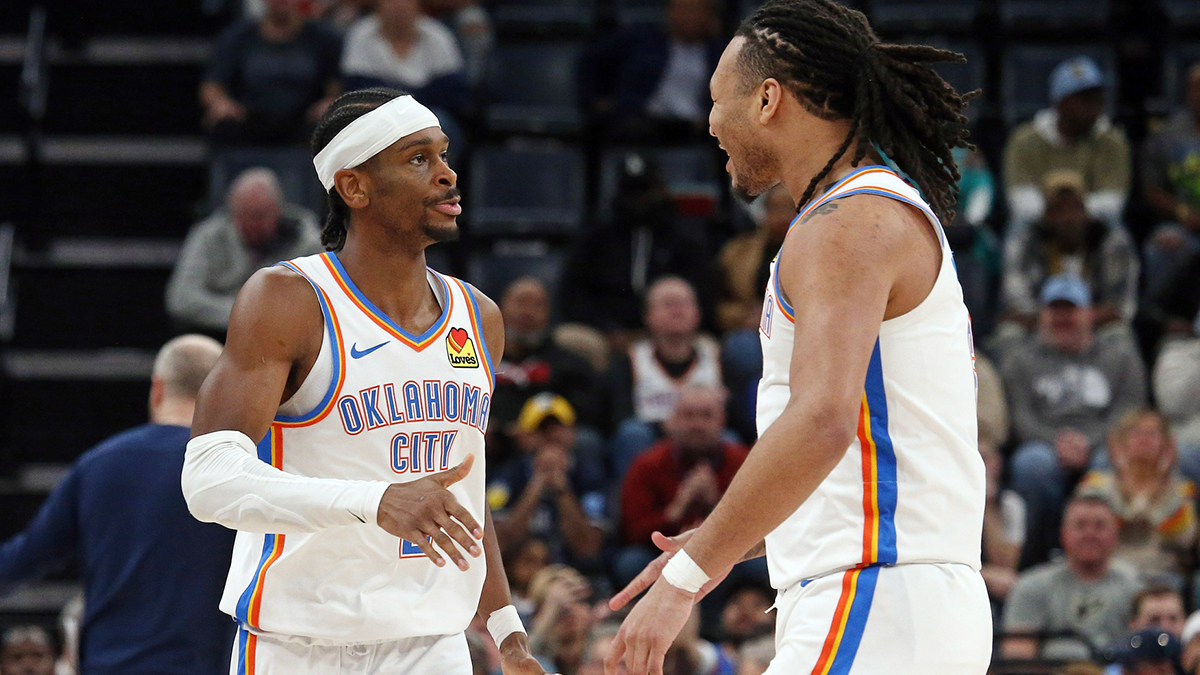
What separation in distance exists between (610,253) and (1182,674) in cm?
444

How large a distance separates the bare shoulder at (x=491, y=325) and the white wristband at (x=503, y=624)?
0.69m

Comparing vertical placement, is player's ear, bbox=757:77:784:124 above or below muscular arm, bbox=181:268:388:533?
above

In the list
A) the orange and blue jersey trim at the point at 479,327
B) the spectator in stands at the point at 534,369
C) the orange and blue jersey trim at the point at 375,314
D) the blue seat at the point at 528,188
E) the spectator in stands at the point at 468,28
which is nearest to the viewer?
the orange and blue jersey trim at the point at 375,314

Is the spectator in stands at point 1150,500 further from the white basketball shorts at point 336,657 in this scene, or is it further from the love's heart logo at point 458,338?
the white basketball shorts at point 336,657

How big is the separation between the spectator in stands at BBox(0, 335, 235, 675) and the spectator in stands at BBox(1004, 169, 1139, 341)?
6136mm

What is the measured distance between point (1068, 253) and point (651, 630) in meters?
7.45

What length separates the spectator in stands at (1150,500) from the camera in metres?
7.99

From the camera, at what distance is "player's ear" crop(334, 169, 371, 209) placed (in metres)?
3.98

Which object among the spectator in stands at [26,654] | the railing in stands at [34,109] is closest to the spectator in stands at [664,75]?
the railing in stands at [34,109]

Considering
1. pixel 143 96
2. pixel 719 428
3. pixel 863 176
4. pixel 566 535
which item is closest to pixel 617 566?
pixel 566 535

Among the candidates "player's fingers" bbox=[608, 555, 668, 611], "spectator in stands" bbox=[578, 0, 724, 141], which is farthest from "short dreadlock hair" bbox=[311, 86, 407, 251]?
"spectator in stands" bbox=[578, 0, 724, 141]

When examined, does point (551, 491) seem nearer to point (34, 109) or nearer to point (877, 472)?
point (877, 472)

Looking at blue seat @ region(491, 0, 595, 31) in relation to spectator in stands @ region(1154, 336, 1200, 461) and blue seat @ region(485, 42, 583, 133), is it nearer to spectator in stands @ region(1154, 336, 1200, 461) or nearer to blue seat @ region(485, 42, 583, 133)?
blue seat @ region(485, 42, 583, 133)

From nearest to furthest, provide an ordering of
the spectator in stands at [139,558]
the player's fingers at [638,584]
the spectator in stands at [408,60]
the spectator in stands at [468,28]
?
the player's fingers at [638,584] → the spectator in stands at [139,558] → the spectator in stands at [408,60] → the spectator in stands at [468,28]
